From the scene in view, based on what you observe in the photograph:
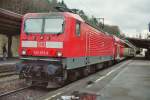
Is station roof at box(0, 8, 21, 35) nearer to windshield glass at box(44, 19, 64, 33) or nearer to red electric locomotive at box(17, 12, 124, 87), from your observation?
red electric locomotive at box(17, 12, 124, 87)

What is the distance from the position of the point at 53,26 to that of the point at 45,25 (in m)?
0.41

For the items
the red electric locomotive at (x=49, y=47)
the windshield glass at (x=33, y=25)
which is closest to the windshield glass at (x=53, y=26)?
the red electric locomotive at (x=49, y=47)

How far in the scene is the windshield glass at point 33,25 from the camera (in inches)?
492

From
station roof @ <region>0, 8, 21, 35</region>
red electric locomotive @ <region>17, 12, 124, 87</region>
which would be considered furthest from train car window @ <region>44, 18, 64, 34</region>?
station roof @ <region>0, 8, 21, 35</region>

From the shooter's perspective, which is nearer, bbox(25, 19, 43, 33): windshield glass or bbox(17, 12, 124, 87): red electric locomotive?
bbox(17, 12, 124, 87): red electric locomotive

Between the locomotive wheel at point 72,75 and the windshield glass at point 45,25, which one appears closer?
the windshield glass at point 45,25

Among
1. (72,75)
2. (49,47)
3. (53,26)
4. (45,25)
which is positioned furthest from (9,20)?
(49,47)

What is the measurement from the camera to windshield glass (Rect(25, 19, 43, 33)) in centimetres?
1251

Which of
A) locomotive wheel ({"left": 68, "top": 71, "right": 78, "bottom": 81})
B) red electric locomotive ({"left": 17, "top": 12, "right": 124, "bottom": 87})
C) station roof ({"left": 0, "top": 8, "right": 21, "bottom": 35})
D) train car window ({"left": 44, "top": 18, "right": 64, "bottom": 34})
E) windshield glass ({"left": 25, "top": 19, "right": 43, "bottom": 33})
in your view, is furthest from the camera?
station roof ({"left": 0, "top": 8, "right": 21, "bottom": 35})

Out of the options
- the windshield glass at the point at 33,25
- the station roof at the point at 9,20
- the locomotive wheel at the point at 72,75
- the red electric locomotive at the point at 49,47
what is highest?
the station roof at the point at 9,20

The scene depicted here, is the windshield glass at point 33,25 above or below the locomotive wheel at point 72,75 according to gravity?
above

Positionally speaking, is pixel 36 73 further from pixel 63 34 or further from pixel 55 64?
pixel 63 34

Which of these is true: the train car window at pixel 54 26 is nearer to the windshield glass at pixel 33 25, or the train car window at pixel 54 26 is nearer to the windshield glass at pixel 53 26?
the windshield glass at pixel 53 26

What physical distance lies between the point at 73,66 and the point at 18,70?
232 cm
